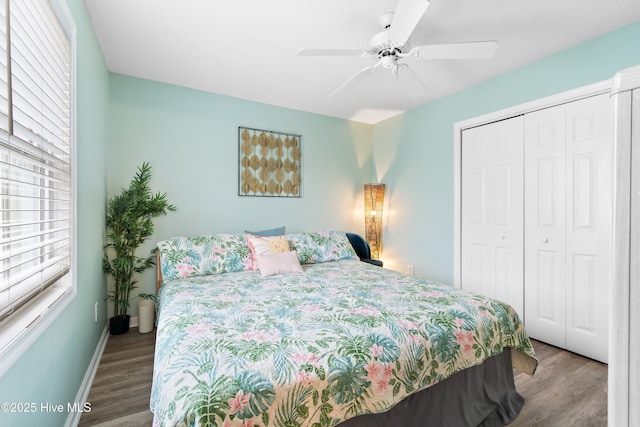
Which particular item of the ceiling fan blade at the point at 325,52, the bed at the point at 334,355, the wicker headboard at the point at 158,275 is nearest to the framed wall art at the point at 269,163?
the wicker headboard at the point at 158,275

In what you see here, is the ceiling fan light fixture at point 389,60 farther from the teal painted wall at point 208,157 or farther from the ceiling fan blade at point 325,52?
the teal painted wall at point 208,157

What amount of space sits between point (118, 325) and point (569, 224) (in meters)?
4.02

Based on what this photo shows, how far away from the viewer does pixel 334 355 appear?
1.16m

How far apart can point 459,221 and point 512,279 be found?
759mm

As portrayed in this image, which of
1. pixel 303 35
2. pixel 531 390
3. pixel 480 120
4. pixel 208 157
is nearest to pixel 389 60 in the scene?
pixel 303 35

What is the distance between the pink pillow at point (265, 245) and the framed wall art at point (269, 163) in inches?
31.9

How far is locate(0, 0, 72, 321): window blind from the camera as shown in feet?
3.14

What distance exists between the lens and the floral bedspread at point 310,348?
37.9 inches

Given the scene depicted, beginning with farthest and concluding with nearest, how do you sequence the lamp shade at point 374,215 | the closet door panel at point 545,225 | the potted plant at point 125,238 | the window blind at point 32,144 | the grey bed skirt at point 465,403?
the lamp shade at point 374,215, the potted plant at point 125,238, the closet door panel at point 545,225, the grey bed skirt at point 465,403, the window blind at point 32,144

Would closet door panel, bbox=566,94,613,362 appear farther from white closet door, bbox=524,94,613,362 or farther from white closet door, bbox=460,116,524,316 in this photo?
white closet door, bbox=460,116,524,316

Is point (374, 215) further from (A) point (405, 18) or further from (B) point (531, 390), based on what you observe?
(A) point (405, 18)

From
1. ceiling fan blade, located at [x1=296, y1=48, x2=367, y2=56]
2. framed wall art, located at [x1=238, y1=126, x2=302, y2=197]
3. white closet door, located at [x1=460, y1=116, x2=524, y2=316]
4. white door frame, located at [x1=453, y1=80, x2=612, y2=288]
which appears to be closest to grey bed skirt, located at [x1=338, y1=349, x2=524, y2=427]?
white closet door, located at [x1=460, y1=116, x2=524, y2=316]

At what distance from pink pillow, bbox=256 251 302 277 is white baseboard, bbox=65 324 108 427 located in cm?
130

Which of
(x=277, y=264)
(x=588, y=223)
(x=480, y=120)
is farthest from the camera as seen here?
(x=480, y=120)
